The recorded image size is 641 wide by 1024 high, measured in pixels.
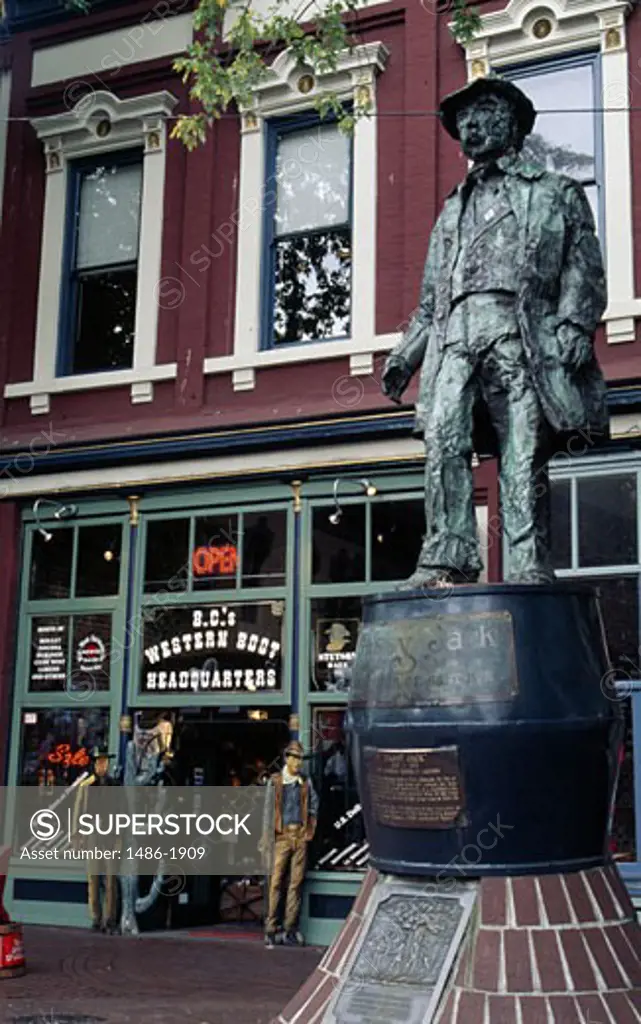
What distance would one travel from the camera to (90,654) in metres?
13.7

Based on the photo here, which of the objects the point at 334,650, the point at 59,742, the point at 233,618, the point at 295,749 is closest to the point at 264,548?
the point at 233,618

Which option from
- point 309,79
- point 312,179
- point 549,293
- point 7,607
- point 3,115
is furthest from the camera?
point 3,115

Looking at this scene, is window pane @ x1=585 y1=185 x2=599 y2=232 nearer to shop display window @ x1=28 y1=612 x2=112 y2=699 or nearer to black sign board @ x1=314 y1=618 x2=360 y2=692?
black sign board @ x1=314 y1=618 x2=360 y2=692

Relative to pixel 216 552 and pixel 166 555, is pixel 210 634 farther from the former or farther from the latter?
pixel 166 555

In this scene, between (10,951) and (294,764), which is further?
(294,764)

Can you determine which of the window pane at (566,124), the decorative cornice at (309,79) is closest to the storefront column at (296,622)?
the window pane at (566,124)

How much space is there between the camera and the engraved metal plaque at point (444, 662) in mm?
6379

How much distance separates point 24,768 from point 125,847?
1.76m

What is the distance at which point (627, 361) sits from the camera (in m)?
11.8

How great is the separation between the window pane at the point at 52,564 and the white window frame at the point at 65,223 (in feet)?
4.83

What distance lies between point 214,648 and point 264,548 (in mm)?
1113

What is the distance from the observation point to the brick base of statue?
233 inches

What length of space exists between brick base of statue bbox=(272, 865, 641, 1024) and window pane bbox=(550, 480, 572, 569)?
17.6 ft

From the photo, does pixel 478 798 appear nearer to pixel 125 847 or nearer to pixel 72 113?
pixel 125 847
